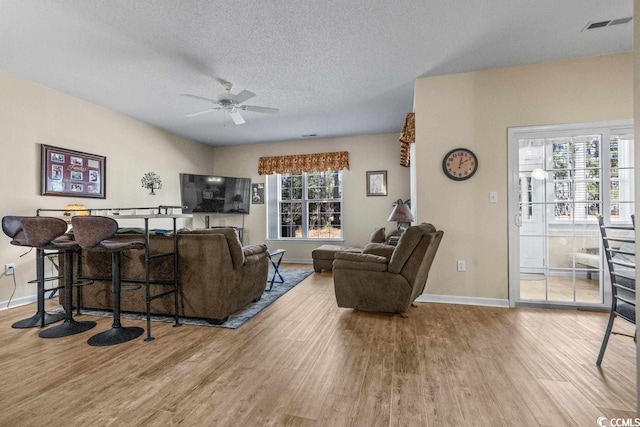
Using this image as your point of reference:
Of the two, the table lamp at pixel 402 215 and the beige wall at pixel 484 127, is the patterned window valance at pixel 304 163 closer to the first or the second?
the table lamp at pixel 402 215

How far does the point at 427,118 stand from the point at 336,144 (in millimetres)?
2964

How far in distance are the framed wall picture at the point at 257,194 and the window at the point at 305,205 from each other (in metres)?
0.16

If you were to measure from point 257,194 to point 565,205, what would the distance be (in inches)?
213

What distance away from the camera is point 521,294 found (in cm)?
324

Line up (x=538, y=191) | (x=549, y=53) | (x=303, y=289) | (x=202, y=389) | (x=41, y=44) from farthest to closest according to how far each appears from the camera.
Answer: (x=303, y=289)
(x=538, y=191)
(x=549, y=53)
(x=41, y=44)
(x=202, y=389)

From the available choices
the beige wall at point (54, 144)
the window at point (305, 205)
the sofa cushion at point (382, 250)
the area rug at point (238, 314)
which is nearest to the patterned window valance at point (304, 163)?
the window at point (305, 205)

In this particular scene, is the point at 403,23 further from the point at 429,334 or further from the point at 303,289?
the point at 303,289

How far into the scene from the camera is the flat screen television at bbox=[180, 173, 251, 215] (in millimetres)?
5754

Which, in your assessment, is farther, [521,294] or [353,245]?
[353,245]

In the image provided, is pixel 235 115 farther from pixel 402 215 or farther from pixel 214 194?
pixel 214 194

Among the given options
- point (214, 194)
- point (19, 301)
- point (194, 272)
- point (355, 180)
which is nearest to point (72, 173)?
point (19, 301)

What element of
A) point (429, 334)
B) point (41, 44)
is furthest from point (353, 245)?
point (41, 44)

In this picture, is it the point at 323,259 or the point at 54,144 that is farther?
the point at 323,259

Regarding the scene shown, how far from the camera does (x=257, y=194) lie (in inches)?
262
